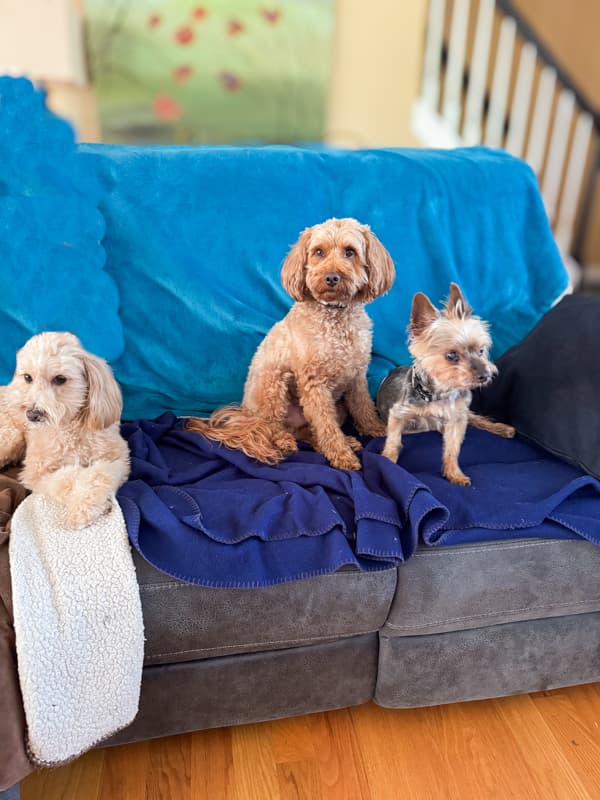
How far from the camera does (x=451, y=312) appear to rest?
1.49 meters

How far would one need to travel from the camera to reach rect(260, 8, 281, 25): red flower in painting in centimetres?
318

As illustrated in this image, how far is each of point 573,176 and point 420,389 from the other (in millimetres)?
3009

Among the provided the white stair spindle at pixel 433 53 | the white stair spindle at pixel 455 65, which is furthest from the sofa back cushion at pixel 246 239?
the white stair spindle at pixel 433 53

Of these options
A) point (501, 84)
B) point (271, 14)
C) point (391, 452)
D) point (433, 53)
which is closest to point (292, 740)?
point (391, 452)

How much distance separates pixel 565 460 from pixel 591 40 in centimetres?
418

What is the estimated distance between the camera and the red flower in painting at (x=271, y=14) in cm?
318

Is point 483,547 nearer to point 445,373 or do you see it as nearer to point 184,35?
point 445,373

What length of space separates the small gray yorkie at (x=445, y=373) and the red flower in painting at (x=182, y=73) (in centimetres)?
247

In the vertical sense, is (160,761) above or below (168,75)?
below

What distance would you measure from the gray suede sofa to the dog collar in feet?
1.29

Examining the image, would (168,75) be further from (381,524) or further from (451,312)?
(381,524)

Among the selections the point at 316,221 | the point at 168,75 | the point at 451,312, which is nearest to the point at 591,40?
the point at 168,75

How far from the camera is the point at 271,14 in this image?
3.20 metres

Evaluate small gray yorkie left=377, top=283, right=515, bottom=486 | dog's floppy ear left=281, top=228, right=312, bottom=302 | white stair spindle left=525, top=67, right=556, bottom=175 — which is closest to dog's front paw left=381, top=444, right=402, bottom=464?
small gray yorkie left=377, top=283, right=515, bottom=486
